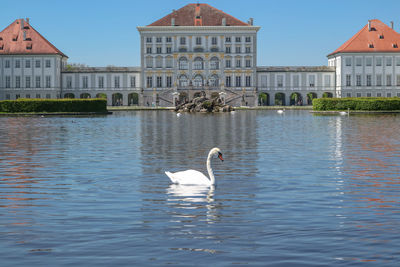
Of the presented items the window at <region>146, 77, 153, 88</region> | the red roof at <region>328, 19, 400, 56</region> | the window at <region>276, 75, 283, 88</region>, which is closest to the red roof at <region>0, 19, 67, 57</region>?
the window at <region>146, 77, 153, 88</region>

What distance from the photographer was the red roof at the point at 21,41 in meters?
122

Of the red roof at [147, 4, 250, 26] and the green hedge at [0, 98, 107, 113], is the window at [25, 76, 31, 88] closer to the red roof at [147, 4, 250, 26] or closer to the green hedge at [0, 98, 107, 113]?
the red roof at [147, 4, 250, 26]

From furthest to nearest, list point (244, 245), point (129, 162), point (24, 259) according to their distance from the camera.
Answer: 1. point (129, 162)
2. point (244, 245)
3. point (24, 259)

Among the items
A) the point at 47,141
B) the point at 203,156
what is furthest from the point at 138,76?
the point at 203,156

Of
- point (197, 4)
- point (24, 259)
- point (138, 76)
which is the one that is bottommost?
point (24, 259)

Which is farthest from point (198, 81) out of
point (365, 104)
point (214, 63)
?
point (365, 104)

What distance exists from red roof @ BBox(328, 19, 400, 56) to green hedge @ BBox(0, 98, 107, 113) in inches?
2368

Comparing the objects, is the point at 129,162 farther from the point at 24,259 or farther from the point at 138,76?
the point at 138,76

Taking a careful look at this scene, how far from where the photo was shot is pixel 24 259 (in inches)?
336

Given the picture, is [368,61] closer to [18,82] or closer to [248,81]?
[248,81]

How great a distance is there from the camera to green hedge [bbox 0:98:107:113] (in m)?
75.9

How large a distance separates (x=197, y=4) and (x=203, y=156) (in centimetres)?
11231

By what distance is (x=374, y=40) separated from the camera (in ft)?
408

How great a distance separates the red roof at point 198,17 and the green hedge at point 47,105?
52.6 metres
